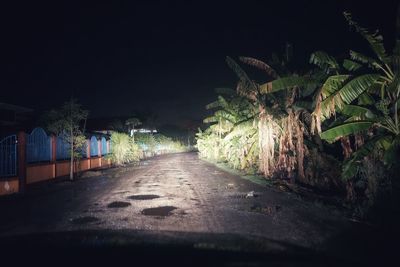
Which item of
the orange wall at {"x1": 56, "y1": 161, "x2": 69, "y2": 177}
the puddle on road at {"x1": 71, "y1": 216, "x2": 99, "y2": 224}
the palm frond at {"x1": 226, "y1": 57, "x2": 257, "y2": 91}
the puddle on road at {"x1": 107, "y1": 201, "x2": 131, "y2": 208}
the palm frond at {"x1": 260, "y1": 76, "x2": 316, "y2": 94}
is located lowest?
the puddle on road at {"x1": 71, "y1": 216, "x2": 99, "y2": 224}

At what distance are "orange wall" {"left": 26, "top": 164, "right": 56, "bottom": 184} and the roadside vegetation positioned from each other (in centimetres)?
968

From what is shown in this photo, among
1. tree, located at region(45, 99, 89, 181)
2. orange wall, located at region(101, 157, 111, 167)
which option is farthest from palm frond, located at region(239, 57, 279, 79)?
orange wall, located at region(101, 157, 111, 167)

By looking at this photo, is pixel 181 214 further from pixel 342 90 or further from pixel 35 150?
pixel 35 150

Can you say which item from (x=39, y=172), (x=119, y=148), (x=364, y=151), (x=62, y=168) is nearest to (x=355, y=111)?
(x=364, y=151)

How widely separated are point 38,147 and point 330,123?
46.5 feet

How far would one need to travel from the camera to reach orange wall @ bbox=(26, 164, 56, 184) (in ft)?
44.8

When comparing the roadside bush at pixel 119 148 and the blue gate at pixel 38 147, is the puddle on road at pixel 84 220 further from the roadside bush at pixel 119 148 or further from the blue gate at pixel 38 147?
the roadside bush at pixel 119 148

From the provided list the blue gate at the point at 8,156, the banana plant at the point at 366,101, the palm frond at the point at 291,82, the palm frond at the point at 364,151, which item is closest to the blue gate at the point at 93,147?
the blue gate at the point at 8,156

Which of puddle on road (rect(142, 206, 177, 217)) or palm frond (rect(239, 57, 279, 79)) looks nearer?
puddle on road (rect(142, 206, 177, 217))

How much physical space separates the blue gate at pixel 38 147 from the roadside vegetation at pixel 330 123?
9.75 metres

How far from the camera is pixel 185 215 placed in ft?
26.3

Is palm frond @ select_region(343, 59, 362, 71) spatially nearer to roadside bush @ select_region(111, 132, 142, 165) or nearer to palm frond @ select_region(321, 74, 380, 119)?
palm frond @ select_region(321, 74, 380, 119)

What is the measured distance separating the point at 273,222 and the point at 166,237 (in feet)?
8.63

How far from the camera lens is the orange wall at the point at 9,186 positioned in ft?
37.5
